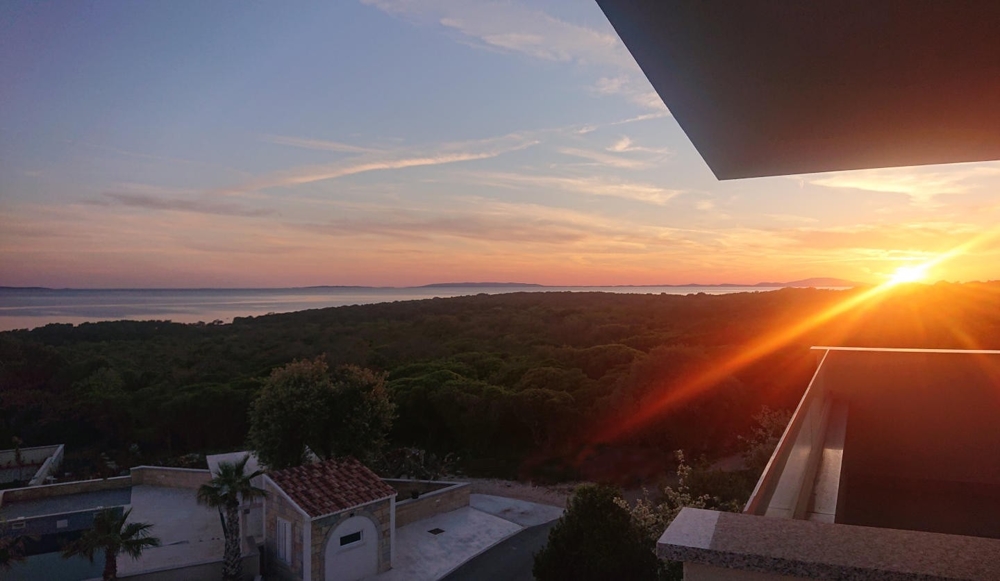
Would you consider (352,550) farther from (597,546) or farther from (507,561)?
(597,546)

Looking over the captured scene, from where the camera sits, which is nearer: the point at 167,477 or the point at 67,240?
the point at 167,477

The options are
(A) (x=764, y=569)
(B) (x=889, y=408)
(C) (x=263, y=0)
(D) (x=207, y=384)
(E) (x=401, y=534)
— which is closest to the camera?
(A) (x=764, y=569)

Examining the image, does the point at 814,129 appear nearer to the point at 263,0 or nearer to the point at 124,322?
the point at 263,0

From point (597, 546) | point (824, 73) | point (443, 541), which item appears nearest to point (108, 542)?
point (443, 541)

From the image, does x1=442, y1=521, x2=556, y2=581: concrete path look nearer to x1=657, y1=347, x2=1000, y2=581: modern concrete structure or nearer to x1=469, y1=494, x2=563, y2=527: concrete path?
x1=469, y1=494, x2=563, y2=527: concrete path

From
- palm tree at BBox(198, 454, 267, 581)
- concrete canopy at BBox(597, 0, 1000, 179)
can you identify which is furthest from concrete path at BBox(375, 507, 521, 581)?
concrete canopy at BBox(597, 0, 1000, 179)

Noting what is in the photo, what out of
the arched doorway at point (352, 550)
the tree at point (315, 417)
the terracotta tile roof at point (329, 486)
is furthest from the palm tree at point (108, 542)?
the tree at point (315, 417)

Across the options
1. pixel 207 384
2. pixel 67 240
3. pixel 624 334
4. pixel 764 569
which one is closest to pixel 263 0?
pixel 764 569
